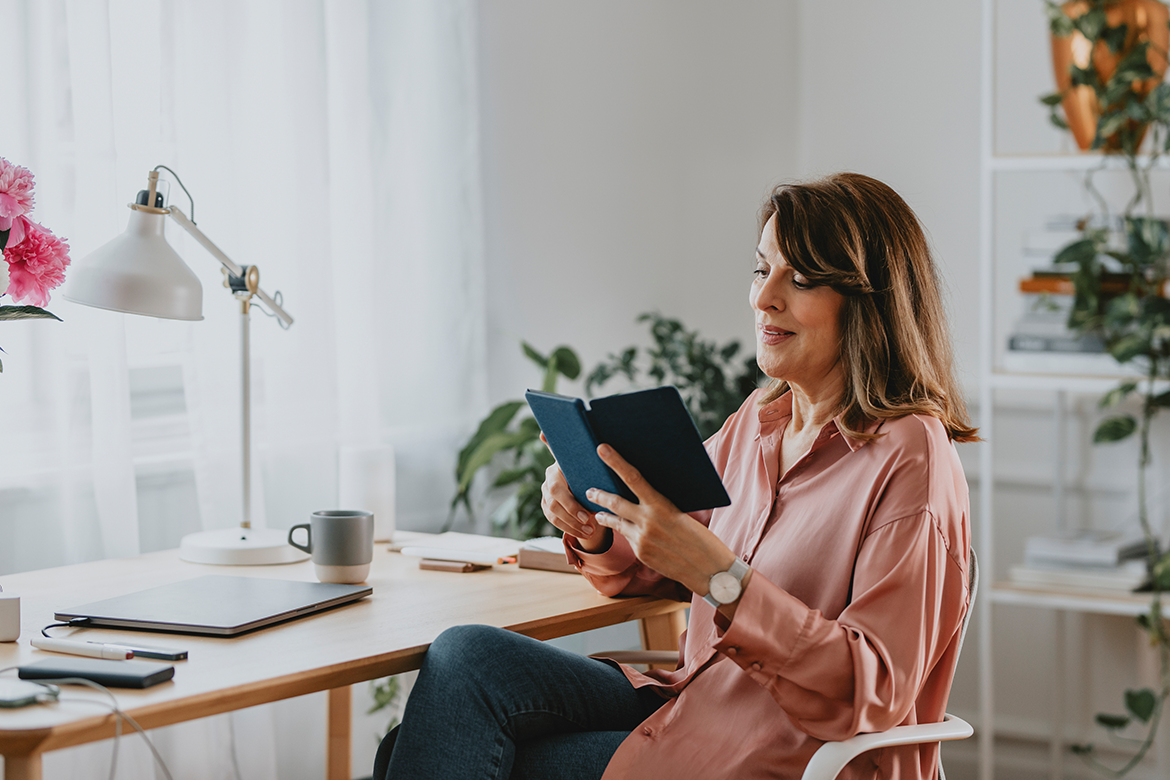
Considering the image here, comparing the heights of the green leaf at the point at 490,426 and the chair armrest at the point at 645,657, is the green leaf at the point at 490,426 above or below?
above

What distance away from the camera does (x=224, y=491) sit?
2135mm

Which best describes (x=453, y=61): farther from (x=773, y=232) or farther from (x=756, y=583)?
(x=756, y=583)

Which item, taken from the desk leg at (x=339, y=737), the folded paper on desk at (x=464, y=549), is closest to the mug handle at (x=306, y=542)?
the folded paper on desk at (x=464, y=549)

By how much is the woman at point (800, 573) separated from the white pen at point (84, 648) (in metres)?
0.33

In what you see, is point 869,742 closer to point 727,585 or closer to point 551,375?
point 727,585

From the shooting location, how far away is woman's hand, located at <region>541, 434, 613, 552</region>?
1547mm

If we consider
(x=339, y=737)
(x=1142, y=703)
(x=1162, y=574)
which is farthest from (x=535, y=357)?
(x=1142, y=703)

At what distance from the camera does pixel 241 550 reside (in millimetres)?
1771

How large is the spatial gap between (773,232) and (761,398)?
269mm

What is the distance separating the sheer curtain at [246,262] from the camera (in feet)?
6.21

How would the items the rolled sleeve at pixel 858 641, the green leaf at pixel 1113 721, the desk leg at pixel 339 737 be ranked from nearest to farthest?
the rolled sleeve at pixel 858 641, the desk leg at pixel 339 737, the green leaf at pixel 1113 721

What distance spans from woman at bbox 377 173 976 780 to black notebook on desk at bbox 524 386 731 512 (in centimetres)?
2

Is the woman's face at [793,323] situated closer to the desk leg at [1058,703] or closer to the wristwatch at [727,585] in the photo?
the wristwatch at [727,585]

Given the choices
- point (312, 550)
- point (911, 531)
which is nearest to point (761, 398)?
point (911, 531)
